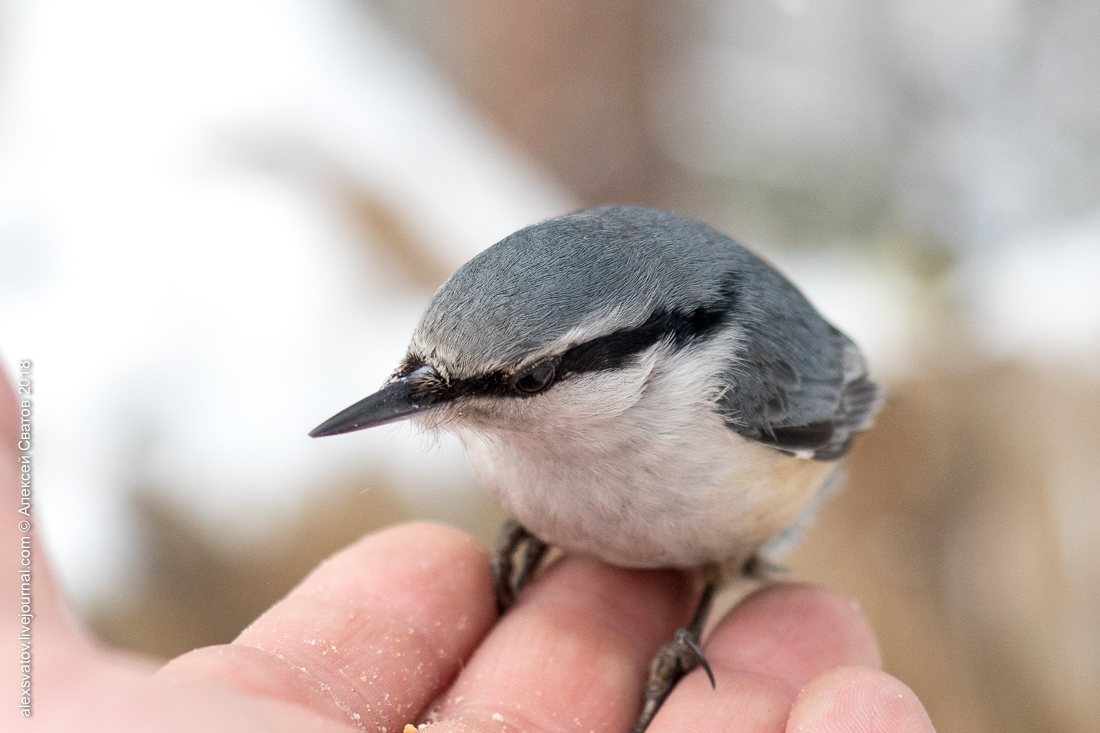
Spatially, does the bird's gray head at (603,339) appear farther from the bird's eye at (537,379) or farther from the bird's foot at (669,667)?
the bird's foot at (669,667)

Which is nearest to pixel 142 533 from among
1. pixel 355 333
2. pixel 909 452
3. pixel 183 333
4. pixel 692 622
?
pixel 183 333

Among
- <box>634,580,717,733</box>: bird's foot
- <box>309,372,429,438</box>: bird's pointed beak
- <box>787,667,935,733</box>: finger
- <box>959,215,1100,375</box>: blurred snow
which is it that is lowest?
<box>634,580,717,733</box>: bird's foot

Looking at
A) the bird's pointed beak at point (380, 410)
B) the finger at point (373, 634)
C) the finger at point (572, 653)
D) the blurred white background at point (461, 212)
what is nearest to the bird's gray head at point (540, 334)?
the bird's pointed beak at point (380, 410)

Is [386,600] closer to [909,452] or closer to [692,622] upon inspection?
[692,622]

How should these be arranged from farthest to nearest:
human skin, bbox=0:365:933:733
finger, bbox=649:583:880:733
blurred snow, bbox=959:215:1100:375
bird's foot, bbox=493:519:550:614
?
blurred snow, bbox=959:215:1100:375 → bird's foot, bbox=493:519:550:614 → finger, bbox=649:583:880:733 → human skin, bbox=0:365:933:733

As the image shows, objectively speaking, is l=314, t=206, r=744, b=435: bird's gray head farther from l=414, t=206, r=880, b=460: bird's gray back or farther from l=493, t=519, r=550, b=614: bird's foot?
l=493, t=519, r=550, b=614: bird's foot

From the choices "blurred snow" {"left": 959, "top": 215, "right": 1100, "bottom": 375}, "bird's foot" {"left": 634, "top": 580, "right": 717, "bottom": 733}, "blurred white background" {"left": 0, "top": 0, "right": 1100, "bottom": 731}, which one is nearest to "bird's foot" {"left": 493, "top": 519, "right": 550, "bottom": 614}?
"bird's foot" {"left": 634, "top": 580, "right": 717, "bottom": 733}
